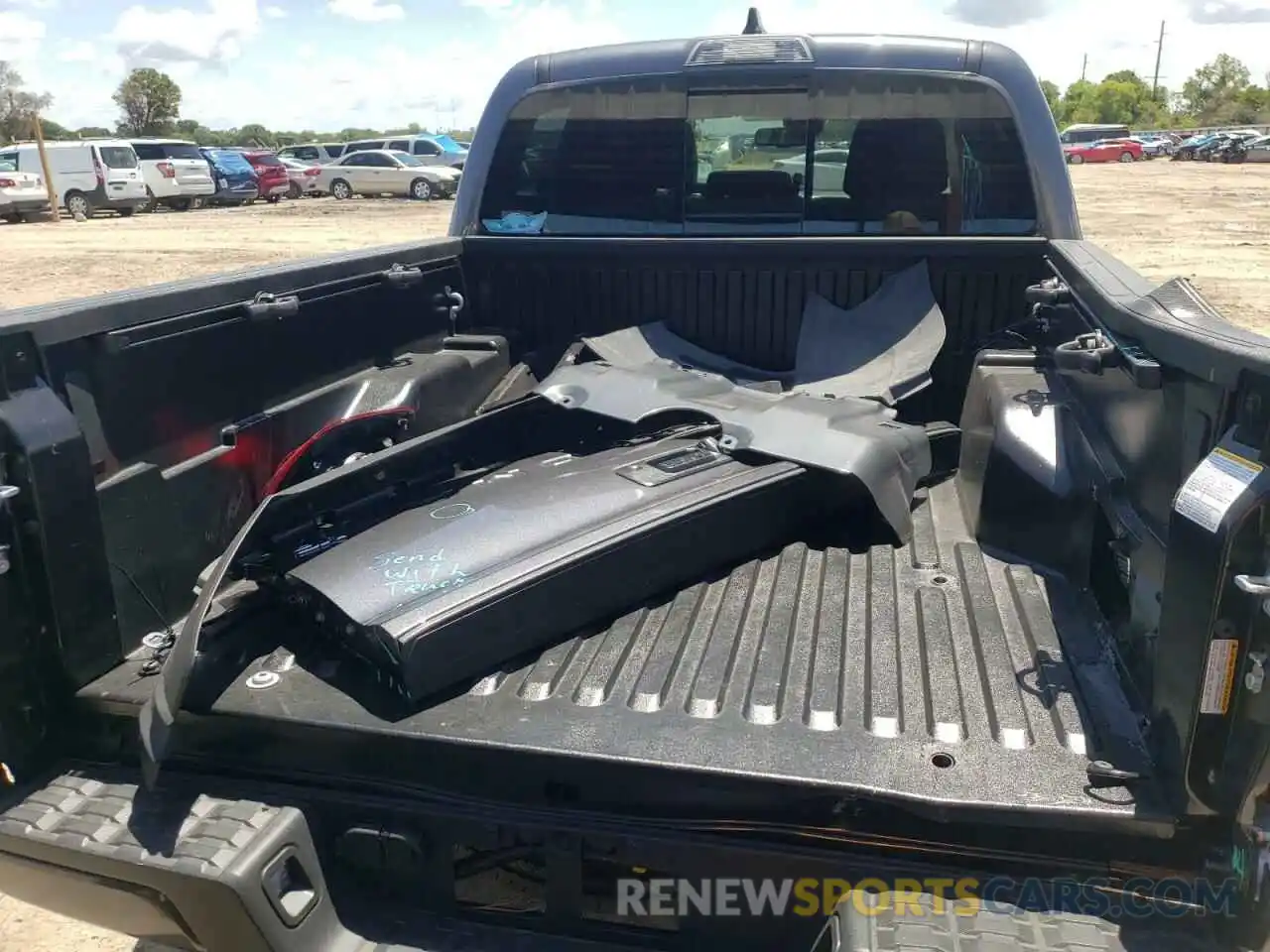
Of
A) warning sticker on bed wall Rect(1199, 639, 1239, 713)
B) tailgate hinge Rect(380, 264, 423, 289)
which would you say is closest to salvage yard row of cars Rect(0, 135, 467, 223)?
tailgate hinge Rect(380, 264, 423, 289)

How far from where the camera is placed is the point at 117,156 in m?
23.8

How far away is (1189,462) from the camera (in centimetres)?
163

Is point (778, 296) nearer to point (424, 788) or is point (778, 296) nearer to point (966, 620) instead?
point (966, 620)

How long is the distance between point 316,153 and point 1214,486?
3199cm

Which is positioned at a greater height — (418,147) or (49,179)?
(418,147)

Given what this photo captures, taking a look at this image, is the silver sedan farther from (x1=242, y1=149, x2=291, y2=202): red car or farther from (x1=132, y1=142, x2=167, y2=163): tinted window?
(x1=132, y1=142, x2=167, y2=163): tinted window

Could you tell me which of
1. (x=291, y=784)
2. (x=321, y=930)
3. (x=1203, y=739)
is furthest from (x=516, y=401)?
(x=1203, y=739)

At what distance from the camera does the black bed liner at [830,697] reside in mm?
1666

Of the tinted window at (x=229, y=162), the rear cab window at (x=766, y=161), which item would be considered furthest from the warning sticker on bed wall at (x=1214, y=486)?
the tinted window at (x=229, y=162)

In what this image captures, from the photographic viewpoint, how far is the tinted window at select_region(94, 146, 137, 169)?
23469 millimetres

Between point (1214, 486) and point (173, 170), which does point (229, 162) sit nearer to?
point (173, 170)

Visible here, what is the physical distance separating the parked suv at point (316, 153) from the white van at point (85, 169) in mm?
6381

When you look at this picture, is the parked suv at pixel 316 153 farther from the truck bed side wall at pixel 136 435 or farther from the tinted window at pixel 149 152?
the truck bed side wall at pixel 136 435

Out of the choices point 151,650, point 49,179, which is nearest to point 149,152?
point 49,179
